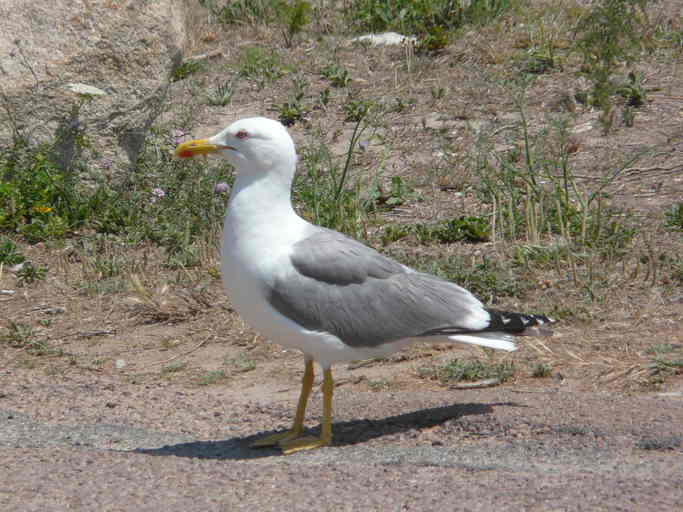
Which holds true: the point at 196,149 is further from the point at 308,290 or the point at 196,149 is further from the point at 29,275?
the point at 29,275

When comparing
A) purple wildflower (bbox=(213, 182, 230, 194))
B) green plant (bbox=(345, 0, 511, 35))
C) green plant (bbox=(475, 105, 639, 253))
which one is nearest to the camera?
green plant (bbox=(475, 105, 639, 253))

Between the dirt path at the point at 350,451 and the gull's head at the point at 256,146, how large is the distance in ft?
4.03

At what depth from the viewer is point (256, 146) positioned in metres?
4.36

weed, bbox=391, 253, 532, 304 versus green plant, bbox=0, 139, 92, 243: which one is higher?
green plant, bbox=0, 139, 92, 243

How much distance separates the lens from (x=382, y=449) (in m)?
4.25

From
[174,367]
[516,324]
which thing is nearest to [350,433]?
[516,324]

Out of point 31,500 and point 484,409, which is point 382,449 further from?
point 31,500

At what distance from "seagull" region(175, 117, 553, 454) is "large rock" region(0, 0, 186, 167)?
11.6 ft

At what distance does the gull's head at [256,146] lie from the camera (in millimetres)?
4363

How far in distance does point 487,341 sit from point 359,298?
23.2 inches

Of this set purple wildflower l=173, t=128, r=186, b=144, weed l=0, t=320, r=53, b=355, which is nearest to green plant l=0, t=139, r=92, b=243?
purple wildflower l=173, t=128, r=186, b=144

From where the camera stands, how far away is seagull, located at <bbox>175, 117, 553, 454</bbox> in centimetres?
425

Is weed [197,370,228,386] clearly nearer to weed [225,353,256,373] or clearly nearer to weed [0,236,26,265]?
weed [225,353,256,373]

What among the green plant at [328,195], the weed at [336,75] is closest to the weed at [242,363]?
the green plant at [328,195]
